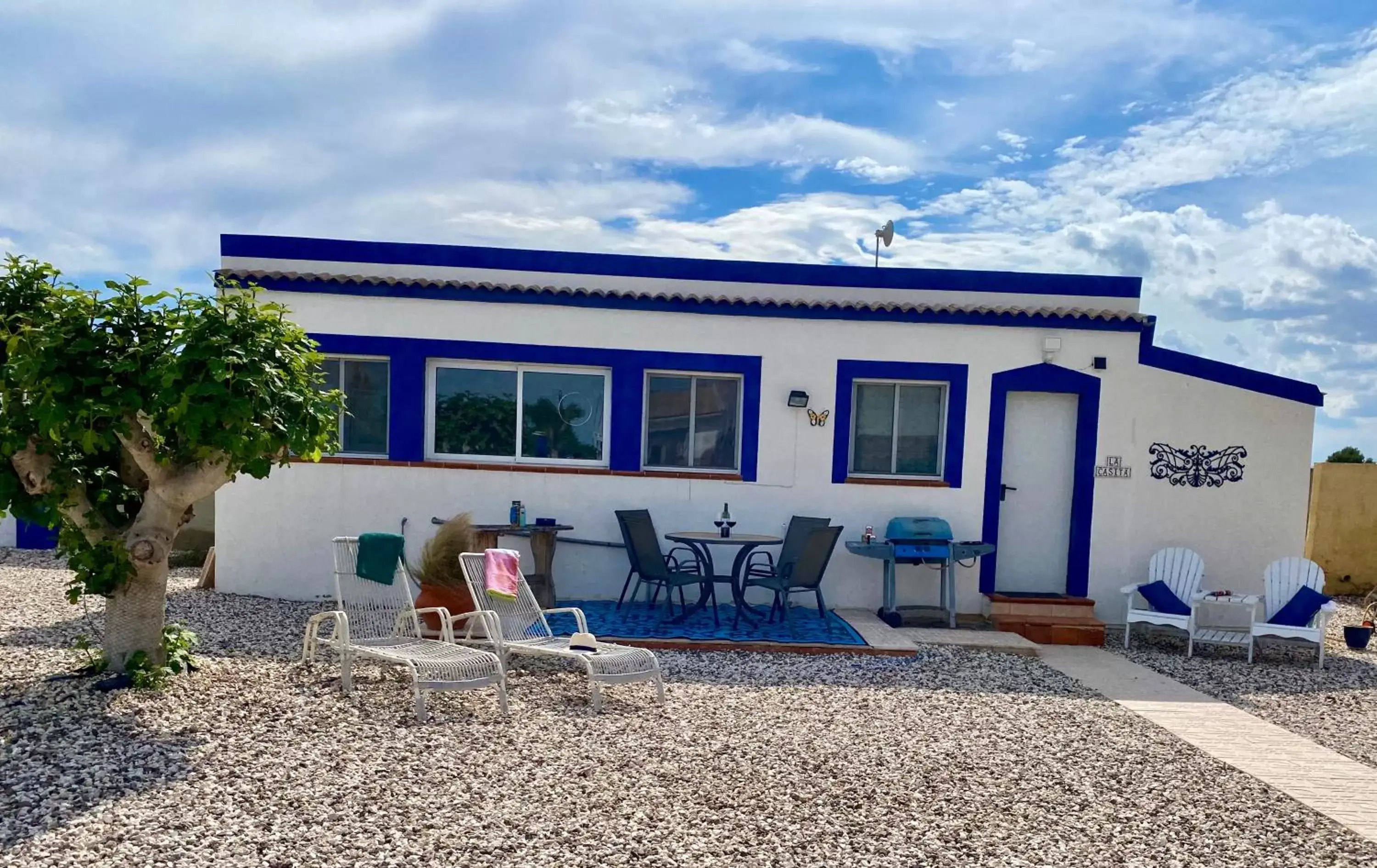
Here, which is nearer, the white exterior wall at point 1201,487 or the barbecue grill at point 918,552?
the barbecue grill at point 918,552

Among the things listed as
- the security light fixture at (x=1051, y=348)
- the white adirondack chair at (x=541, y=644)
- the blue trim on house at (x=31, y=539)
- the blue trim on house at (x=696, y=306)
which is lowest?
the blue trim on house at (x=31, y=539)

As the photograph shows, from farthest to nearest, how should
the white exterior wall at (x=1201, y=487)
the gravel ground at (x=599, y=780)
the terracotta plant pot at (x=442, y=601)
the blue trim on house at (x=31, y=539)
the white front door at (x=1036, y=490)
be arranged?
1. the blue trim on house at (x=31, y=539)
2. the white front door at (x=1036, y=490)
3. the white exterior wall at (x=1201, y=487)
4. the terracotta plant pot at (x=442, y=601)
5. the gravel ground at (x=599, y=780)

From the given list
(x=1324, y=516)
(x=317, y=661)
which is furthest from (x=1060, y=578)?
(x=317, y=661)

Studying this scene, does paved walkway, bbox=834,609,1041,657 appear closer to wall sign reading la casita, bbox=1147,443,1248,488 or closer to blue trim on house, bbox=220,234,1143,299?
wall sign reading la casita, bbox=1147,443,1248,488

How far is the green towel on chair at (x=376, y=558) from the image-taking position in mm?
6543

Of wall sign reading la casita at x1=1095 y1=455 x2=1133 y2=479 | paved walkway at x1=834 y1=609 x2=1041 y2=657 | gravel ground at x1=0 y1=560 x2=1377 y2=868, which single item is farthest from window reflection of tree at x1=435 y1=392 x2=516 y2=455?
wall sign reading la casita at x1=1095 y1=455 x2=1133 y2=479

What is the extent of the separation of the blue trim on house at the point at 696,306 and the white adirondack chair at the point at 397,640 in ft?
11.3

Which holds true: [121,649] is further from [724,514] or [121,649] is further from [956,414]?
[956,414]

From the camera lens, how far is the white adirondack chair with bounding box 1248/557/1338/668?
8.39 meters

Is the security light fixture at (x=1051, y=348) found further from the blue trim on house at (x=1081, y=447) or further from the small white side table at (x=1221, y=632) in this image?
the small white side table at (x=1221, y=632)

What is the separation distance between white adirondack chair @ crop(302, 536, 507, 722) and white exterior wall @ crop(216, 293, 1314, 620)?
2.47m

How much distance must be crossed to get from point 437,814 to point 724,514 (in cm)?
535

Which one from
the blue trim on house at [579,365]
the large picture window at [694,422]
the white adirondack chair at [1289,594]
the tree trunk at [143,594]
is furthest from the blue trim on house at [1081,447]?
the tree trunk at [143,594]

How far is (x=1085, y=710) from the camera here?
20.9 ft
